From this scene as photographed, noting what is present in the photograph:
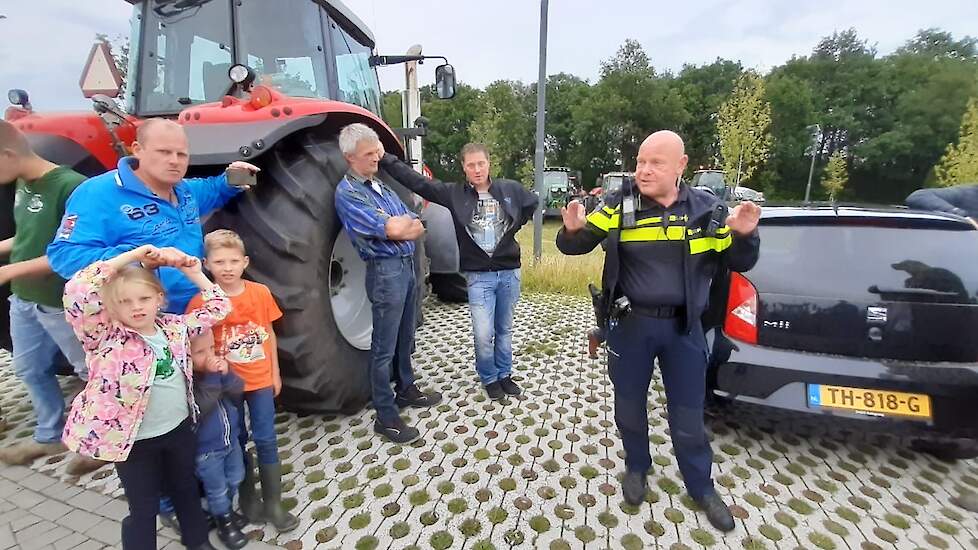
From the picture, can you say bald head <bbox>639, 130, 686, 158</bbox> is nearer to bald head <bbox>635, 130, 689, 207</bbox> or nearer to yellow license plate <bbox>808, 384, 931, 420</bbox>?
bald head <bbox>635, 130, 689, 207</bbox>

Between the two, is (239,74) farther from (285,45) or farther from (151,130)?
(151,130)

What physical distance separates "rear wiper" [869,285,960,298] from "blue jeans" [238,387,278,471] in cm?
281

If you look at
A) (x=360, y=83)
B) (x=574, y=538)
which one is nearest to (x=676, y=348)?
(x=574, y=538)

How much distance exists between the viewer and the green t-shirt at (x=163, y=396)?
160 cm

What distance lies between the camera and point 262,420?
204 cm

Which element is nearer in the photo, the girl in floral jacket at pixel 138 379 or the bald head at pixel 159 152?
the girl in floral jacket at pixel 138 379

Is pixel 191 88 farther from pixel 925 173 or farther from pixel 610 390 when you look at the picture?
pixel 925 173

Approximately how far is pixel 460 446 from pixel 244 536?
1056mm

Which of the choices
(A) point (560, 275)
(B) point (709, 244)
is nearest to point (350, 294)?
(B) point (709, 244)

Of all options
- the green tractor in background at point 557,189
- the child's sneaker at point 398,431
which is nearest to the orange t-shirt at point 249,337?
the child's sneaker at point 398,431

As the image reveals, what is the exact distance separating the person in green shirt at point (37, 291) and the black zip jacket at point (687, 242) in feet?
7.85

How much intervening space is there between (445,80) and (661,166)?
2.64 metres

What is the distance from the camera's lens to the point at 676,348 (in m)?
2.09

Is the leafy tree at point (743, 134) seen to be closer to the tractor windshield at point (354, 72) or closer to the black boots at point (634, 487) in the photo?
the tractor windshield at point (354, 72)
